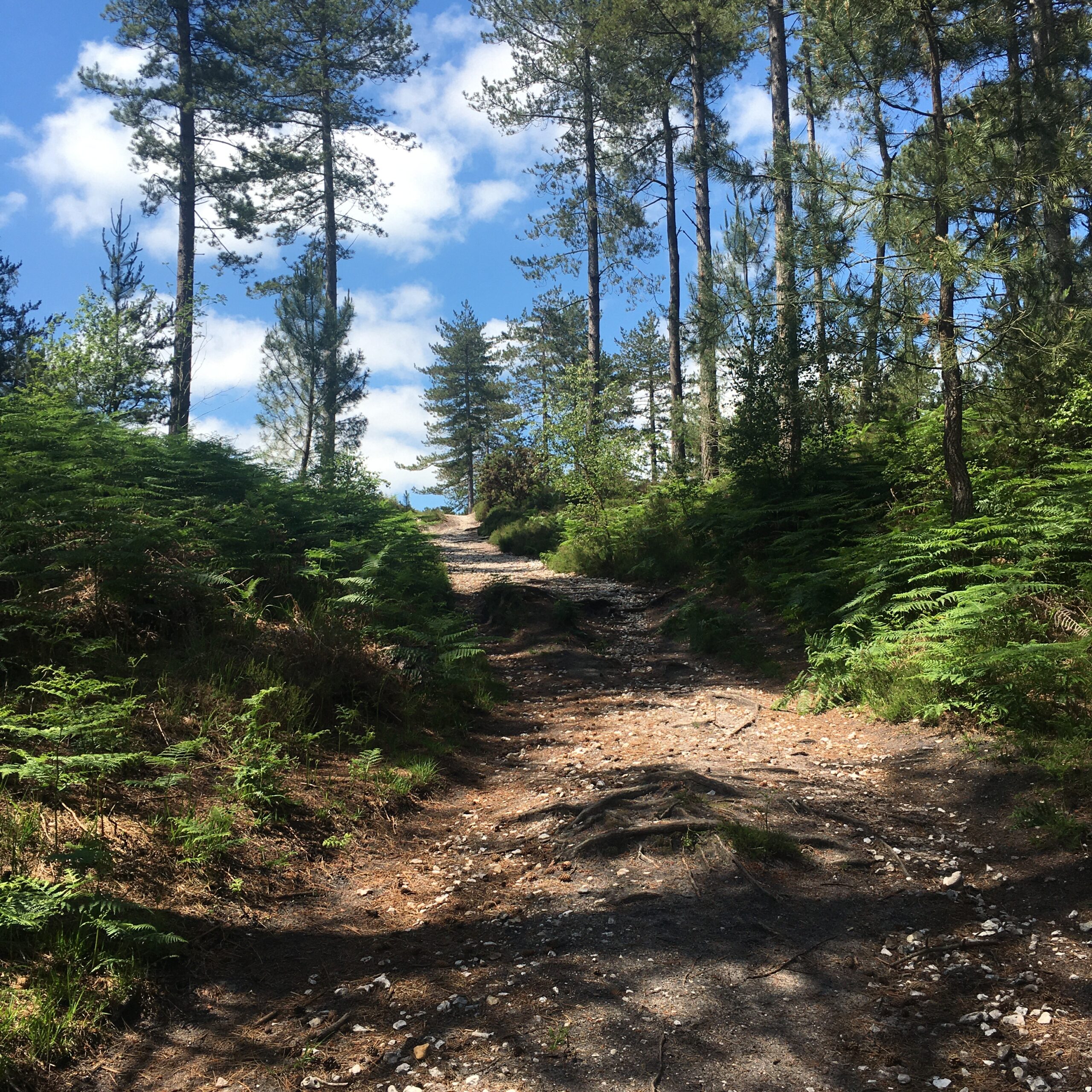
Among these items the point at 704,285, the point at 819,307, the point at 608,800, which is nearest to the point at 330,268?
the point at 704,285

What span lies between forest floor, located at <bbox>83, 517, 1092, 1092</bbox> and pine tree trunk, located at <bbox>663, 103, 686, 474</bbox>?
47.1ft

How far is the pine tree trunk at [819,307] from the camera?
30.4ft

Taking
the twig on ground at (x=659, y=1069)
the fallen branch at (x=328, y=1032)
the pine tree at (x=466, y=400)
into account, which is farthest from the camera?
the pine tree at (x=466, y=400)

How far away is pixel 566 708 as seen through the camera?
8.66 meters

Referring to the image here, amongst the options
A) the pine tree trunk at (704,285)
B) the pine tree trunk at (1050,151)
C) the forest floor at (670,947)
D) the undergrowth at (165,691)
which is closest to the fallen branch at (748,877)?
the forest floor at (670,947)

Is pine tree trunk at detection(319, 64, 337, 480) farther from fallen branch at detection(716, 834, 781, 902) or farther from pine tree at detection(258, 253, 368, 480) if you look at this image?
fallen branch at detection(716, 834, 781, 902)

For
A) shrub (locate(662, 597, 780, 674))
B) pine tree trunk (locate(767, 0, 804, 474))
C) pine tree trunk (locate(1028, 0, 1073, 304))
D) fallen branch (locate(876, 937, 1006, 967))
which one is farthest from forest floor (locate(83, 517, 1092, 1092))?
pine tree trunk (locate(767, 0, 804, 474))

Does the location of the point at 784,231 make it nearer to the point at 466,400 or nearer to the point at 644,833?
the point at 644,833

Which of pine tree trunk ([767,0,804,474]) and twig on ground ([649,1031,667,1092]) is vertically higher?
pine tree trunk ([767,0,804,474])

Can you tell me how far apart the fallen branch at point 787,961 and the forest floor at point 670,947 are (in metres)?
0.02

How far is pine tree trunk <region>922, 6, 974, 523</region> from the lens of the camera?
8344mm

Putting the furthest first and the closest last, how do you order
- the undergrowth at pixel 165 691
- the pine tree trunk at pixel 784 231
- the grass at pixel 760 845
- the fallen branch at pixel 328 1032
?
the pine tree trunk at pixel 784 231 → the grass at pixel 760 845 → the undergrowth at pixel 165 691 → the fallen branch at pixel 328 1032

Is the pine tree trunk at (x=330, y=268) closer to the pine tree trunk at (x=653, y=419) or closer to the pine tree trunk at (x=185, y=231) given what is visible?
the pine tree trunk at (x=185, y=231)

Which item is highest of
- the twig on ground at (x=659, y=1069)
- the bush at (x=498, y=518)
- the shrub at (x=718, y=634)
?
the bush at (x=498, y=518)
